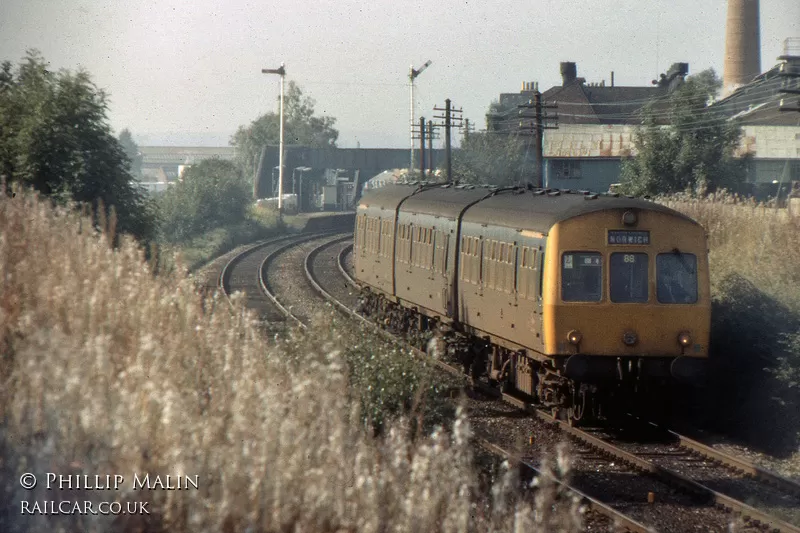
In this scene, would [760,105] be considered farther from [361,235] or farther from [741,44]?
[361,235]

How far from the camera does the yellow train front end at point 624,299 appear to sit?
486 inches

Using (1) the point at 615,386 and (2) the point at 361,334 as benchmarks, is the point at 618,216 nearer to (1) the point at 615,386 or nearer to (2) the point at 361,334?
(1) the point at 615,386

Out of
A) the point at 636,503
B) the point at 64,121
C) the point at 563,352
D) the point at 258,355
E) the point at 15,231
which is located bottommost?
the point at 636,503

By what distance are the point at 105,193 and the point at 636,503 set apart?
13127mm

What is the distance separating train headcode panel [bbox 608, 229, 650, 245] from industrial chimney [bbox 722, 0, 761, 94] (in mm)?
55243

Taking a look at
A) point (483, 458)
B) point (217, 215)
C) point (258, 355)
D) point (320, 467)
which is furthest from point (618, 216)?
point (217, 215)

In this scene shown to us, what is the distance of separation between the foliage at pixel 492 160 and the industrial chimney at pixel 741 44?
19435mm

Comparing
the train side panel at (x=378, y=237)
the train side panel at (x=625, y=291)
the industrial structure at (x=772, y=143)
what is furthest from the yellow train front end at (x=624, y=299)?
the industrial structure at (x=772, y=143)

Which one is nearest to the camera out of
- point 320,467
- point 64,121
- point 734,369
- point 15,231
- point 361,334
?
point 320,467

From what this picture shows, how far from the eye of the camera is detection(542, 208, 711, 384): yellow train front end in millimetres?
12336

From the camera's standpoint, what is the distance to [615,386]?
12.7 meters

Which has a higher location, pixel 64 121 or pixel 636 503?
pixel 64 121

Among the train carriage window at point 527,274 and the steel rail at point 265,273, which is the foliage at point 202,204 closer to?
the steel rail at point 265,273

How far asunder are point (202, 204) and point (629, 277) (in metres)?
43.4
